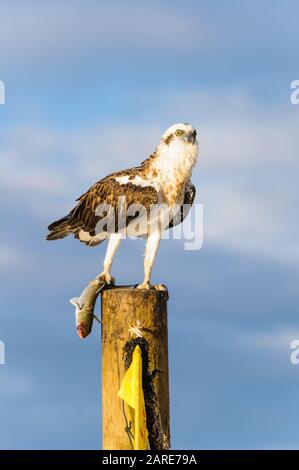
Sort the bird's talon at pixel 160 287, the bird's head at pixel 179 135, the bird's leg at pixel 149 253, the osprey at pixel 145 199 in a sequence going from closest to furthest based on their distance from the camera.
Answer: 1. the bird's talon at pixel 160 287
2. the bird's leg at pixel 149 253
3. the osprey at pixel 145 199
4. the bird's head at pixel 179 135

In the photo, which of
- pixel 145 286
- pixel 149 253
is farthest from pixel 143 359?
pixel 149 253

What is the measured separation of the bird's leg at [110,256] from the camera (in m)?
10.4

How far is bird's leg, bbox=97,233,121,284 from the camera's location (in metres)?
10.4

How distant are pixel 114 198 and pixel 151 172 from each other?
0.55 m

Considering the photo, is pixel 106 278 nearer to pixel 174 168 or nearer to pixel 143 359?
pixel 143 359

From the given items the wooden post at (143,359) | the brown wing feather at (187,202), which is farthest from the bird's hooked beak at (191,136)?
the wooden post at (143,359)

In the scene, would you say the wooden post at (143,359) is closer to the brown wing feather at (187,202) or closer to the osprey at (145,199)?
the osprey at (145,199)

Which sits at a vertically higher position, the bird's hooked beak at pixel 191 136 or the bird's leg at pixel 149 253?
the bird's hooked beak at pixel 191 136

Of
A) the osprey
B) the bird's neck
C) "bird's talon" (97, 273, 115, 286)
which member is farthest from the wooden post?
the bird's neck

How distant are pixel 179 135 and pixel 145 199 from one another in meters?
0.94

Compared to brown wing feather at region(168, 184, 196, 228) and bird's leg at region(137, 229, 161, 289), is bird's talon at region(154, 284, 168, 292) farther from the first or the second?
brown wing feather at region(168, 184, 196, 228)

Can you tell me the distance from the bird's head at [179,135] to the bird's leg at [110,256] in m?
1.34

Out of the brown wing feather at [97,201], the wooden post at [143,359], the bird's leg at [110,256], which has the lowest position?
the wooden post at [143,359]
